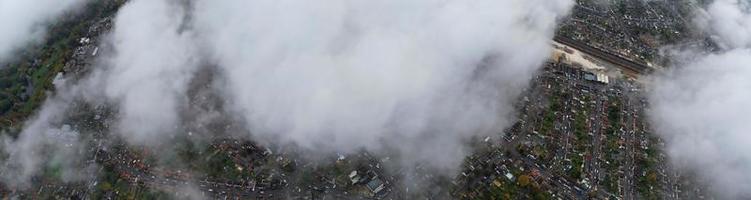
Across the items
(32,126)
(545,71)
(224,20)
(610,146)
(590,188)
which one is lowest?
(590,188)

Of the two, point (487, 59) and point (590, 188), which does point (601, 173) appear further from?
point (487, 59)

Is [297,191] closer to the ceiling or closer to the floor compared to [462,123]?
closer to the floor

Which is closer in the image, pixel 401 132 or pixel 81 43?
pixel 401 132

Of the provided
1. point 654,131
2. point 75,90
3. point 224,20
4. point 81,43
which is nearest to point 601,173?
point 654,131

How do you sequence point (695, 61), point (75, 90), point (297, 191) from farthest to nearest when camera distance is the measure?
point (695, 61) < point (75, 90) < point (297, 191)

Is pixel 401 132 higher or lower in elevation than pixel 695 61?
lower

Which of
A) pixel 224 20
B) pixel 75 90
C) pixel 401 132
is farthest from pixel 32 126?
pixel 401 132

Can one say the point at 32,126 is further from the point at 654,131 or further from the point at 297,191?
the point at 654,131

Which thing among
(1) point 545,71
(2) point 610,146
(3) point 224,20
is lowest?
(2) point 610,146

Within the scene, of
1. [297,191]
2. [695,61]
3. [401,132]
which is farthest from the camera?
[695,61]
